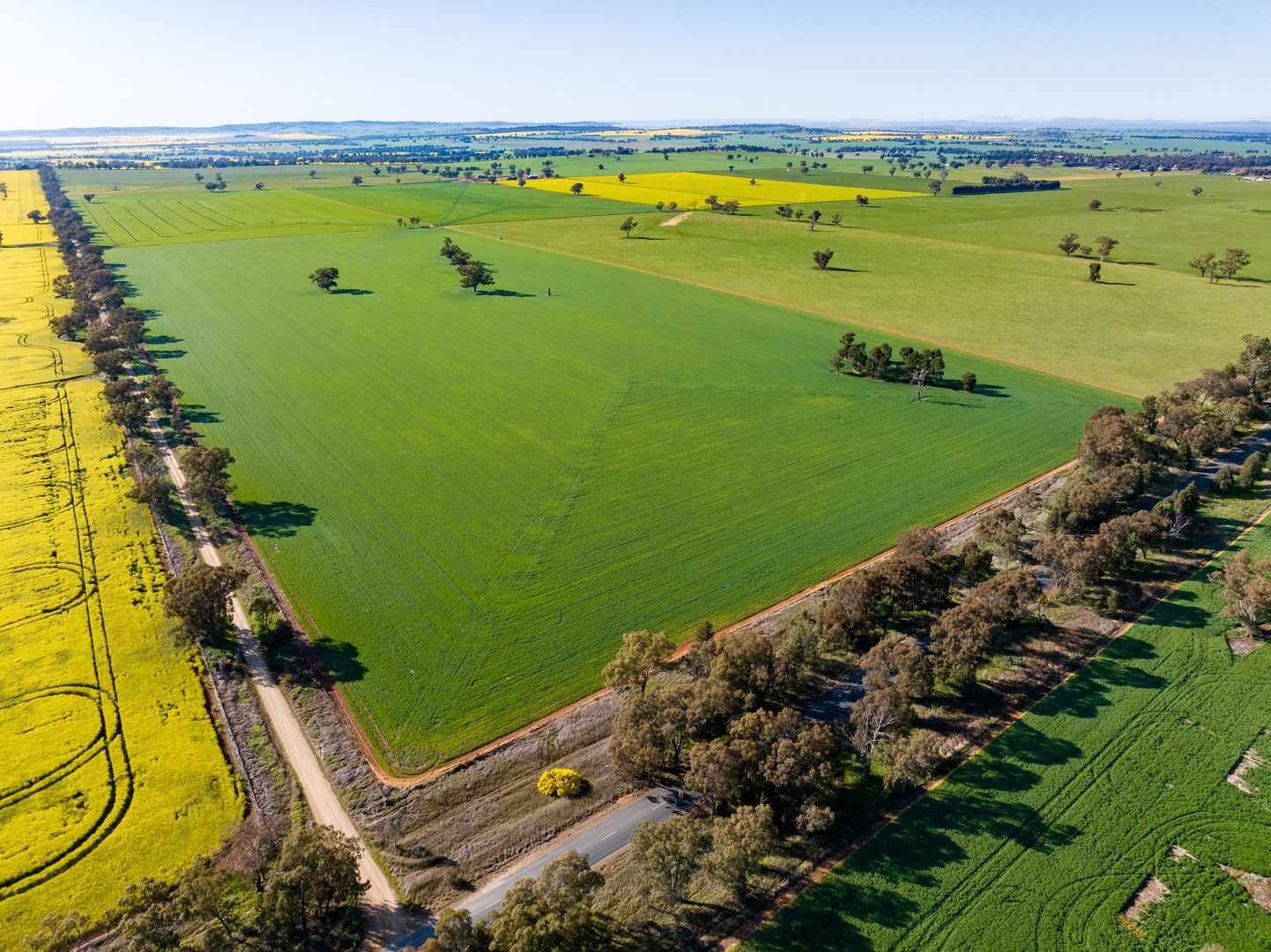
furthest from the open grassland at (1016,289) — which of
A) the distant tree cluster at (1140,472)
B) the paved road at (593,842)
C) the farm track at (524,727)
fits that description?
the paved road at (593,842)

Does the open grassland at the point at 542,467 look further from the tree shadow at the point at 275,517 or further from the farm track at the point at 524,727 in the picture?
the farm track at the point at 524,727

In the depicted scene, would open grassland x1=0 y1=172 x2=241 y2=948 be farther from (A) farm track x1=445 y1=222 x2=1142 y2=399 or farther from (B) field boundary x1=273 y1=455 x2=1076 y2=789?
(A) farm track x1=445 y1=222 x2=1142 y2=399

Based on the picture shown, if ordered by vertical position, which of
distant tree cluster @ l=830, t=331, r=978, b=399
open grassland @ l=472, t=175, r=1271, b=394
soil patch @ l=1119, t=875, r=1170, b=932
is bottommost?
soil patch @ l=1119, t=875, r=1170, b=932

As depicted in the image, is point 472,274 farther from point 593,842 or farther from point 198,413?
point 593,842

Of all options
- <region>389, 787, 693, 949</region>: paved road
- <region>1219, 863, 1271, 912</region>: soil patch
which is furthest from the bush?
<region>1219, 863, 1271, 912</region>: soil patch

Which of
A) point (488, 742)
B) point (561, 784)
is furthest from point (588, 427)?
point (561, 784)
